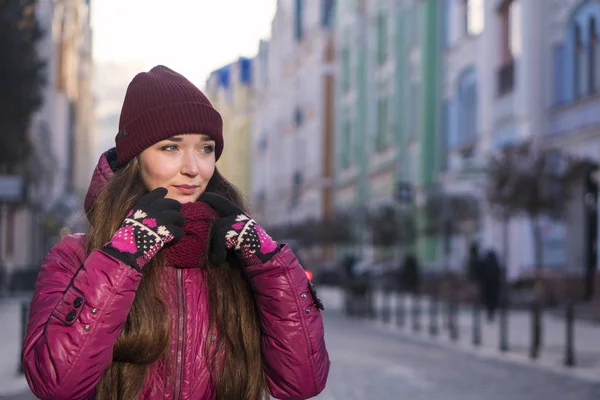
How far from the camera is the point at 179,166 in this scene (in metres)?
3.34

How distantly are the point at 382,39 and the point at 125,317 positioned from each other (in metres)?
60.0

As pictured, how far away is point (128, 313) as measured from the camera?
320cm

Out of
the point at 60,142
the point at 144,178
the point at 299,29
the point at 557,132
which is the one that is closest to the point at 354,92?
the point at 60,142

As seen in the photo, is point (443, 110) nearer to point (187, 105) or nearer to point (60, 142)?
point (60, 142)

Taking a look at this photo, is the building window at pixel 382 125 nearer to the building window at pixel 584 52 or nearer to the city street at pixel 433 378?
the building window at pixel 584 52

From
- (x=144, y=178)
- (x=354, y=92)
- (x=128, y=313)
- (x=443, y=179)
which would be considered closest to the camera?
(x=128, y=313)

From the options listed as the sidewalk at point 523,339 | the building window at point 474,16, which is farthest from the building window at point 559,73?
the building window at point 474,16

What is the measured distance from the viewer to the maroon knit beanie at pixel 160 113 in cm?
334

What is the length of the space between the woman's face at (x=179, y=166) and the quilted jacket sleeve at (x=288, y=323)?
0.97 feet

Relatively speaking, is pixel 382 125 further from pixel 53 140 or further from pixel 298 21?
pixel 298 21

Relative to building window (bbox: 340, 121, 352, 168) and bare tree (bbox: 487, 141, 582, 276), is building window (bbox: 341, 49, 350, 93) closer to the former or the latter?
building window (bbox: 340, 121, 352, 168)

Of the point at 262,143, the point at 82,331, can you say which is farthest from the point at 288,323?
the point at 262,143

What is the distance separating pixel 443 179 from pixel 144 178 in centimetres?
4337

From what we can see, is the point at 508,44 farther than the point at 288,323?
Yes
